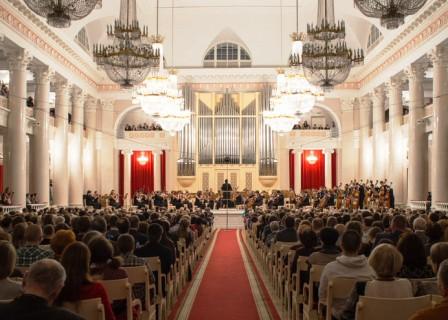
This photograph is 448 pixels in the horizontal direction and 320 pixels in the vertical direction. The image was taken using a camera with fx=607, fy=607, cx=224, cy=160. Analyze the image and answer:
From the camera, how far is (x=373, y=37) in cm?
3244

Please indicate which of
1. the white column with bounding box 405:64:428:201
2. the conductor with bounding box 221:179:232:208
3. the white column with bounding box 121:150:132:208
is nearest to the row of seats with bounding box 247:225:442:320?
the white column with bounding box 405:64:428:201

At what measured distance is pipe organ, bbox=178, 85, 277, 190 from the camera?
36938 mm

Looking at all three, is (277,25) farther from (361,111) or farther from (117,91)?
(117,91)

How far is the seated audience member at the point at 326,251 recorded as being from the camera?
7000 mm

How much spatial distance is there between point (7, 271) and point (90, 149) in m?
Result: 31.7

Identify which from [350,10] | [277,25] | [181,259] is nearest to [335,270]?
[181,259]

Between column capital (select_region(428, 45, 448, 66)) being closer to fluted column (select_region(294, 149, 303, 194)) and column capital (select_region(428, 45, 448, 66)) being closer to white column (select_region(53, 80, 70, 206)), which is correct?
fluted column (select_region(294, 149, 303, 194))

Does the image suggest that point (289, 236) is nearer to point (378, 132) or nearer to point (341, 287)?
point (341, 287)

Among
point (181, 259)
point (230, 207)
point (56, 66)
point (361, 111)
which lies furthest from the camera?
point (361, 111)

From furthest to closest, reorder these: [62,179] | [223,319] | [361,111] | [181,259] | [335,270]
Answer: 1. [361,111]
2. [62,179]
3. [181,259]
4. [223,319]
5. [335,270]

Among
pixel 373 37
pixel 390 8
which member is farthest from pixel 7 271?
pixel 373 37

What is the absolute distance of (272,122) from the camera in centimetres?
2508

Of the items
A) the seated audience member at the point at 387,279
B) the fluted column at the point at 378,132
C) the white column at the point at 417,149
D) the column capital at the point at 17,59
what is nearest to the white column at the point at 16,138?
the column capital at the point at 17,59

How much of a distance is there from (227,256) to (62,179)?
48.6 feet
